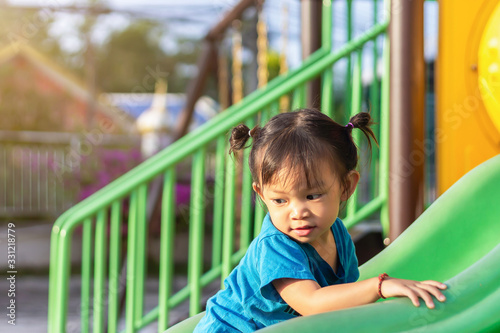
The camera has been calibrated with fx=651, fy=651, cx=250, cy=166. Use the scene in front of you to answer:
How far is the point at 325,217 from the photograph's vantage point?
143 cm

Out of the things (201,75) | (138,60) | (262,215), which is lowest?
(262,215)

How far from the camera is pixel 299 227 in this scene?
55.7 inches

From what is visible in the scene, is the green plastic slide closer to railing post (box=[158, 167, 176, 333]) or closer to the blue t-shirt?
the blue t-shirt

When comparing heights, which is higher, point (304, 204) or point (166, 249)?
point (166, 249)

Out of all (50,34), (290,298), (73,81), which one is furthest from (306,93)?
(50,34)

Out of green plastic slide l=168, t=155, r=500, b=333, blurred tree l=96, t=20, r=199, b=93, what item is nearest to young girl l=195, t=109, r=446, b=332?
green plastic slide l=168, t=155, r=500, b=333

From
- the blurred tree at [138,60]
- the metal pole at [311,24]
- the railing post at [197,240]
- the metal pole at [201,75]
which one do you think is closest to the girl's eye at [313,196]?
the railing post at [197,240]

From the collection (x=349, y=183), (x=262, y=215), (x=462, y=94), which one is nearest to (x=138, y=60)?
(x=262, y=215)

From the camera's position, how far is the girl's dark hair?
1400 mm

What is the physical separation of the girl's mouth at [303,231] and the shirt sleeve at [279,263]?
0.02 m

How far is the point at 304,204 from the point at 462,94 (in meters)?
1.30

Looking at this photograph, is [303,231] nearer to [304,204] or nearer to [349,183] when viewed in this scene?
[304,204]

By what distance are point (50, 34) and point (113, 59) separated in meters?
6.05

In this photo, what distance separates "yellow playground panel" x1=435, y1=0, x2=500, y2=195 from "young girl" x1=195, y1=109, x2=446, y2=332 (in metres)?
1.05
